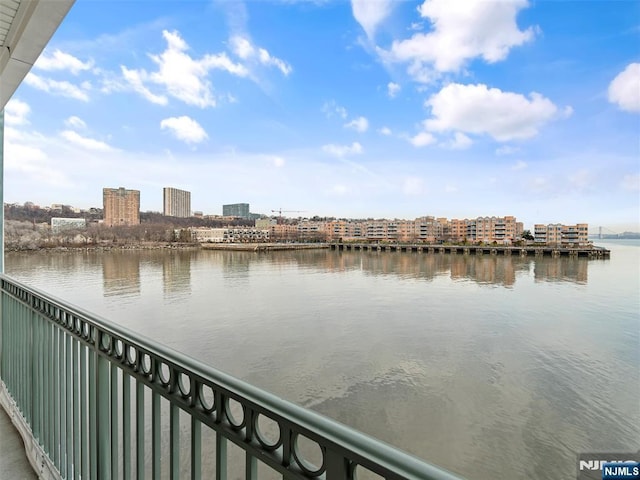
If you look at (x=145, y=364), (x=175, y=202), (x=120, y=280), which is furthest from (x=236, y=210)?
(x=145, y=364)

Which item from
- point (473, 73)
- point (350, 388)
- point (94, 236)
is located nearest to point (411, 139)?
point (473, 73)

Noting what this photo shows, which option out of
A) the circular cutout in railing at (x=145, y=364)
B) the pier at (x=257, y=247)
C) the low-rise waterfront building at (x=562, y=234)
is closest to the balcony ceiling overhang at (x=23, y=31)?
the circular cutout in railing at (x=145, y=364)

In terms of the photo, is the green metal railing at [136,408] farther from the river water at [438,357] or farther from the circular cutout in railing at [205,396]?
the river water at [438,357]

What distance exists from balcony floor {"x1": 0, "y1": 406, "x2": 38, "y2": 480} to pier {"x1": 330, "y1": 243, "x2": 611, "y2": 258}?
52903mm

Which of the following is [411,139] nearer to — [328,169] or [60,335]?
[328,169]

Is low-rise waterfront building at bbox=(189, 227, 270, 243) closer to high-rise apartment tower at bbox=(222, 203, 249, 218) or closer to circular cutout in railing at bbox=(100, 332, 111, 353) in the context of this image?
high-rise apartment tower at bbox=(222, 203, 249, 218)

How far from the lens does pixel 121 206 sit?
4847 centimetres

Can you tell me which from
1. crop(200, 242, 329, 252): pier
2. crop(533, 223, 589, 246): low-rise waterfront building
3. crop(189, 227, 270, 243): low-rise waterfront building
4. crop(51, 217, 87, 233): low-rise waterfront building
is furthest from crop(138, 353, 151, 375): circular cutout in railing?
crop(533, 223, 589, 246): low-rise waterfront building

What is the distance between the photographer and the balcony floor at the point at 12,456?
1.43 meters

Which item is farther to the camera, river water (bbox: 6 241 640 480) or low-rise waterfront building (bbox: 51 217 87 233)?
low-rise waterfront building (bbox: 51 217 87 233)

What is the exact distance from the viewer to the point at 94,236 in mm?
36750

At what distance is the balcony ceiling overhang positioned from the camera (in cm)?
134

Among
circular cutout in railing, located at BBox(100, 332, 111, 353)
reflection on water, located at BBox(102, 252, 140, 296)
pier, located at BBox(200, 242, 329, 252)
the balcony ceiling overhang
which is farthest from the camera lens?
pier, located at BBox(200, 242, 329, 252)

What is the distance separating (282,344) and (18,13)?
25.2 feet
